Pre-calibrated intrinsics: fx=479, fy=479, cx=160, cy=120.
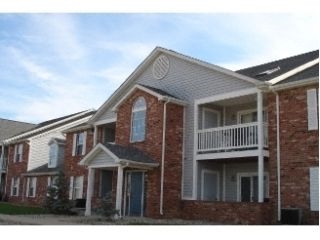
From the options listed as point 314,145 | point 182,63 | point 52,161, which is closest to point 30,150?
point 52,161

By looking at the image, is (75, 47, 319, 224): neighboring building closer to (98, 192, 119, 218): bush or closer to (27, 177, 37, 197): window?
(98, 192, 119, 218): bush

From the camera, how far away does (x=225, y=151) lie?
20.7m

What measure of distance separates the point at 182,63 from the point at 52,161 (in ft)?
55.7

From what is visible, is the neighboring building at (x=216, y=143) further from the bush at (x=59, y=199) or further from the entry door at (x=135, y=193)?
the bush at (x=59, y=199)

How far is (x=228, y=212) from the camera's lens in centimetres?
1900

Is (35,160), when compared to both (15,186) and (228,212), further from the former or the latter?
(228,212)

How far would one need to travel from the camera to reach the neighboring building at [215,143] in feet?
58.5

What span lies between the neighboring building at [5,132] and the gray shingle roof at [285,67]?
83.9 ft

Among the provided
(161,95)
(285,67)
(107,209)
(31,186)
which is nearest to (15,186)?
(31,186)

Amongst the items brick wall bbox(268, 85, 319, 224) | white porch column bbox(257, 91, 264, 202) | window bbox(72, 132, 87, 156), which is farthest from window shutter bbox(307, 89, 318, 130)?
window bbox(72, 132, 87, 156)

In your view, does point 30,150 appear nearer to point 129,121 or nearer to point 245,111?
point 129,121

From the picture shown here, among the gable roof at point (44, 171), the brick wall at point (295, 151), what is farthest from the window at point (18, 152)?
the brick wall at point (295, 151)

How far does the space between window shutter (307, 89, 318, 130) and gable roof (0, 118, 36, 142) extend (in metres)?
34.7

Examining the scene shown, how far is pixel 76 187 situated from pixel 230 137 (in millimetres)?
13651
